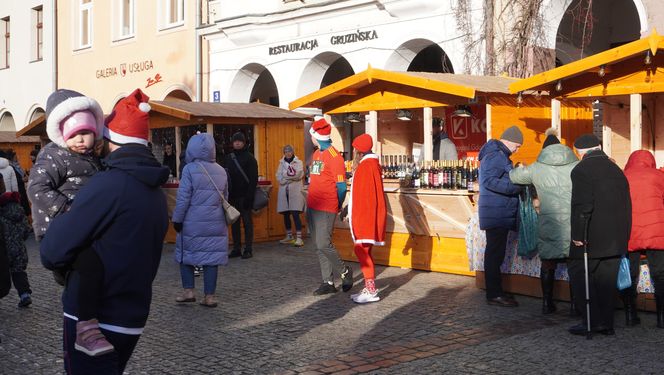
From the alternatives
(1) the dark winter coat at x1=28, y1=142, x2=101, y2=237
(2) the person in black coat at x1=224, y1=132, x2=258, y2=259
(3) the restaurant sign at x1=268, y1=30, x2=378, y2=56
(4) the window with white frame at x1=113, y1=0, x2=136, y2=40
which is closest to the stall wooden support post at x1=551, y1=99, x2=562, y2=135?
(2) the person in black coat at x1=224, y1=132, x2=258, y2=259

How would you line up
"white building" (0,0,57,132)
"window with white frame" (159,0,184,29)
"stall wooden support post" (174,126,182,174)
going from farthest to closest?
"white building" (0,0,57,132)
"window with white frame" (159,0,184,29)
"stall wooden support post" (174,126,182,174)

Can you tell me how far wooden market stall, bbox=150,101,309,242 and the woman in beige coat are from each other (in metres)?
0.78

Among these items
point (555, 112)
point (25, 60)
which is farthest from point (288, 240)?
point (25, 60)

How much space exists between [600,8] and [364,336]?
11023mm

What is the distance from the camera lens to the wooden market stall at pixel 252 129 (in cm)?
1566

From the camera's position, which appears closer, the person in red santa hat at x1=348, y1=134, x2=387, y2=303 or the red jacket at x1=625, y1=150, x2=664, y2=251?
the red jacket at x1=625, y1=150, x2=664, y2=251

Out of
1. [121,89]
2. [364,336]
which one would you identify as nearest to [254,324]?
[364,336]

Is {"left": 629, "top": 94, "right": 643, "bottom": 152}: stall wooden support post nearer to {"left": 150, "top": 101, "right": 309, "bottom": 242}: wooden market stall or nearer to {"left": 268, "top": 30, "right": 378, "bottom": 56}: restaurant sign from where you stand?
{"left": 150, "top": 101, "right": 309, "bottom": 242}: wooden market stall

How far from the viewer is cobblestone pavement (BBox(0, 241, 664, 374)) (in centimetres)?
666

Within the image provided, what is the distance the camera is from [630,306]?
8.09 metres

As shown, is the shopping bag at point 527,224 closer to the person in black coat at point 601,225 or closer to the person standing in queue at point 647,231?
the person standing in queue at point 647,231

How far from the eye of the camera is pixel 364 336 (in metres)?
7.71

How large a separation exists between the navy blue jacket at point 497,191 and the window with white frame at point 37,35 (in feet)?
83.5

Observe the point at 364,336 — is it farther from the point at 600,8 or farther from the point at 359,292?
the point at 600,8
